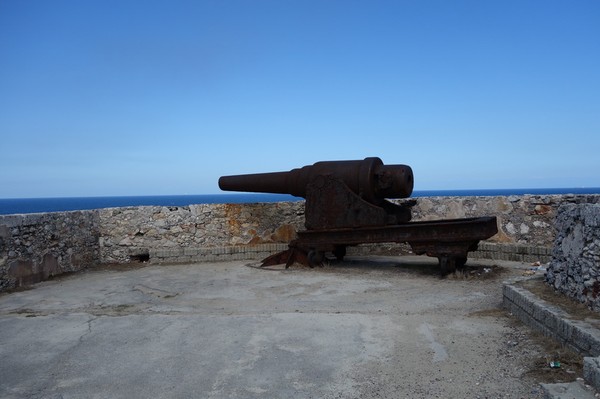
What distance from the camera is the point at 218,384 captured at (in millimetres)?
3684

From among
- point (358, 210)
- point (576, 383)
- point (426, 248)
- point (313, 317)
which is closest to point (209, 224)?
point (358, 210)

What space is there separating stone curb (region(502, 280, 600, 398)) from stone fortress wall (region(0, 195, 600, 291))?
3.98 meters

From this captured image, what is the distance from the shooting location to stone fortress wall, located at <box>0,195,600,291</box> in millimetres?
9062

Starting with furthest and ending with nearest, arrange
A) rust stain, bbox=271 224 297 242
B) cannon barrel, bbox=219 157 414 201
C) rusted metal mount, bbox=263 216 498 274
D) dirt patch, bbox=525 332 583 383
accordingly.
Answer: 1. rust stain, bbox=271 224 297 242
2. cannon barrel, bbox=219 157 414 201
3. rusted metal mount, bbox=263 216 498 274
4. dirt patch, bbox=525 332 583 383

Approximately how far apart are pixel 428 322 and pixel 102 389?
3.09 m

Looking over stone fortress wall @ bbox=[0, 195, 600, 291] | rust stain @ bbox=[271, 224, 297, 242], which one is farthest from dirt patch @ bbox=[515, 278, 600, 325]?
rust stain @ bbox=[271, 224, 297, 242]

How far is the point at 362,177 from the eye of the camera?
8484mm

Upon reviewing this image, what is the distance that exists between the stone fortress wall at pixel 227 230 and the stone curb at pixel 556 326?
3.98 m

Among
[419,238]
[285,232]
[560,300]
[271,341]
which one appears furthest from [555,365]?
[285,232]

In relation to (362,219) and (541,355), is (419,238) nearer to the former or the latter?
(362,219)

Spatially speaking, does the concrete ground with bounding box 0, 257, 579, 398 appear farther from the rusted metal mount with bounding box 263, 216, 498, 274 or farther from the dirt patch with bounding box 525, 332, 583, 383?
the rusted metal mount with bounding box 263, 216, 498, 274

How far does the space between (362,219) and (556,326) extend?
443 cm

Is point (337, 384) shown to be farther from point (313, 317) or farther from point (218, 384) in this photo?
point (313, 317)

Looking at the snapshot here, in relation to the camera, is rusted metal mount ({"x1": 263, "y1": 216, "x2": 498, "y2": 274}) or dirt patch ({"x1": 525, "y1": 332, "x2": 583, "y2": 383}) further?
rusted metal mount ({"x1": 263, "y1": 216, "x2": 498, "y2": 274})
